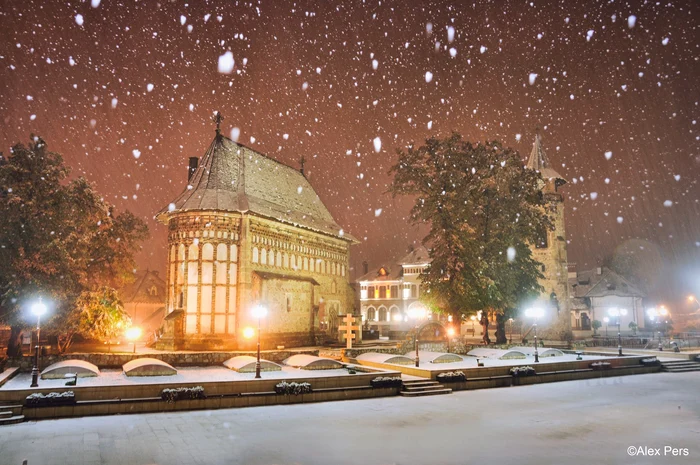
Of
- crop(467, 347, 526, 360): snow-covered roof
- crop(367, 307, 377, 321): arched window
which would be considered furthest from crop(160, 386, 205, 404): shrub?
crop(367, 307, 377, 321): arched window

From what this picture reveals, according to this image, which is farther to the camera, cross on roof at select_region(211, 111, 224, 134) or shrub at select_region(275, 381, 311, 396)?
cross on roof at select_region(211, 111, 224, 134)

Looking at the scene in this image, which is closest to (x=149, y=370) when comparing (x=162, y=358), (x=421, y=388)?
(x=162, y=358)

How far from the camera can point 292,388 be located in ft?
71.7

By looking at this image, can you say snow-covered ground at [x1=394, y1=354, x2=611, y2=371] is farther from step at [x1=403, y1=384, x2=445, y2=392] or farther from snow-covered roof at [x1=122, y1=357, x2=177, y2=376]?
snow-covered roof at [x1=122, y1=357, x2=177, y2=376]

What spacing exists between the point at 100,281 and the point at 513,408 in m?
29.0

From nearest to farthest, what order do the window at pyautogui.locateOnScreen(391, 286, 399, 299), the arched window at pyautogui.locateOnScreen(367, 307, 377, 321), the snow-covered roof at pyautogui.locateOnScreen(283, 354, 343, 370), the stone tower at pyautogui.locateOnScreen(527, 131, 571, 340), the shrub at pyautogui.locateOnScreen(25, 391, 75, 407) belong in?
the shrub at pyautogui.locateOnScreen(25, 391, 75, 407) < the snow-covered roof at pyautogui.locateOnScreen(283, 354, 343, 370) < the stone tower at pyautogui.locateOnScreen(527, 131, 571, 340) < the window at pyautogui.locateOnScreen(391, 286, 399, 299) < the arched window at pyautogui.locateOnScreen(367, 307, 377, 321)

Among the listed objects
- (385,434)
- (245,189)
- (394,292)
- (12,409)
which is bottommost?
(385,434)

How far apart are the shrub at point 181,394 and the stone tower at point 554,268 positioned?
43.4 meters

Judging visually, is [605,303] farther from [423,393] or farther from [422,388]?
[423,393]

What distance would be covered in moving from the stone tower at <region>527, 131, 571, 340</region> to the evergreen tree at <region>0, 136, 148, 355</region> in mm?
43545

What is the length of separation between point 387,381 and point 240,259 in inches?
571

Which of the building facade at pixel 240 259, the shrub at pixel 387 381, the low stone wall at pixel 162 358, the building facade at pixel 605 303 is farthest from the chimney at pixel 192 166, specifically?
the building facade at pixel 605 303

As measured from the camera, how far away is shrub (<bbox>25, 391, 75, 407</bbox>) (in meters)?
17.9

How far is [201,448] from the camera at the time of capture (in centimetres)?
1406
